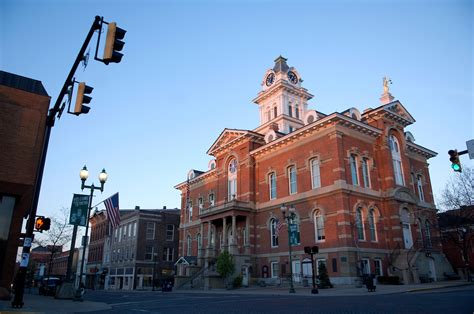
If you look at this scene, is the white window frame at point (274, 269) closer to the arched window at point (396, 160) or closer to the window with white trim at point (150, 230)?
the arched window at point (396, 160)

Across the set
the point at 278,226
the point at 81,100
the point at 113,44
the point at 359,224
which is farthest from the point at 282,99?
the point at 113,44

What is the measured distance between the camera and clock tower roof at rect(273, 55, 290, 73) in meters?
53.2

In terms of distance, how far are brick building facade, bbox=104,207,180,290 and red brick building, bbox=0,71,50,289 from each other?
37.4m

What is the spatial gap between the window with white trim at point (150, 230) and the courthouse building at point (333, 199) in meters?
16.4

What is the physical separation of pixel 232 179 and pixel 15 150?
27662mm

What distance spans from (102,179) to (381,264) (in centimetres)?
2394

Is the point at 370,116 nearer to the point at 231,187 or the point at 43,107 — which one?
the point at 231,187

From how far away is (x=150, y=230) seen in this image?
194 feet

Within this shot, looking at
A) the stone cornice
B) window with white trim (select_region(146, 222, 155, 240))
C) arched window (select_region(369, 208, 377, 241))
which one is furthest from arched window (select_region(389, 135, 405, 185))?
window with white trim (select_region(146, 222, 155, 240))

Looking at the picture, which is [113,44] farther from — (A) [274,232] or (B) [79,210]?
(A) [274,232]

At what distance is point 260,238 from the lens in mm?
38375

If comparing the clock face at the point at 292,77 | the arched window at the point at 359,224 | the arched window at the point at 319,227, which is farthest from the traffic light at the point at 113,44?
the clock face at the point at 292,77

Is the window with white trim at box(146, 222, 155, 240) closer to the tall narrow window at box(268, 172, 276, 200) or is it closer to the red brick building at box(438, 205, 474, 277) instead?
the tall narrow window at box(268, 172, 276, 200)

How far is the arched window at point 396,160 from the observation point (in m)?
35.8
